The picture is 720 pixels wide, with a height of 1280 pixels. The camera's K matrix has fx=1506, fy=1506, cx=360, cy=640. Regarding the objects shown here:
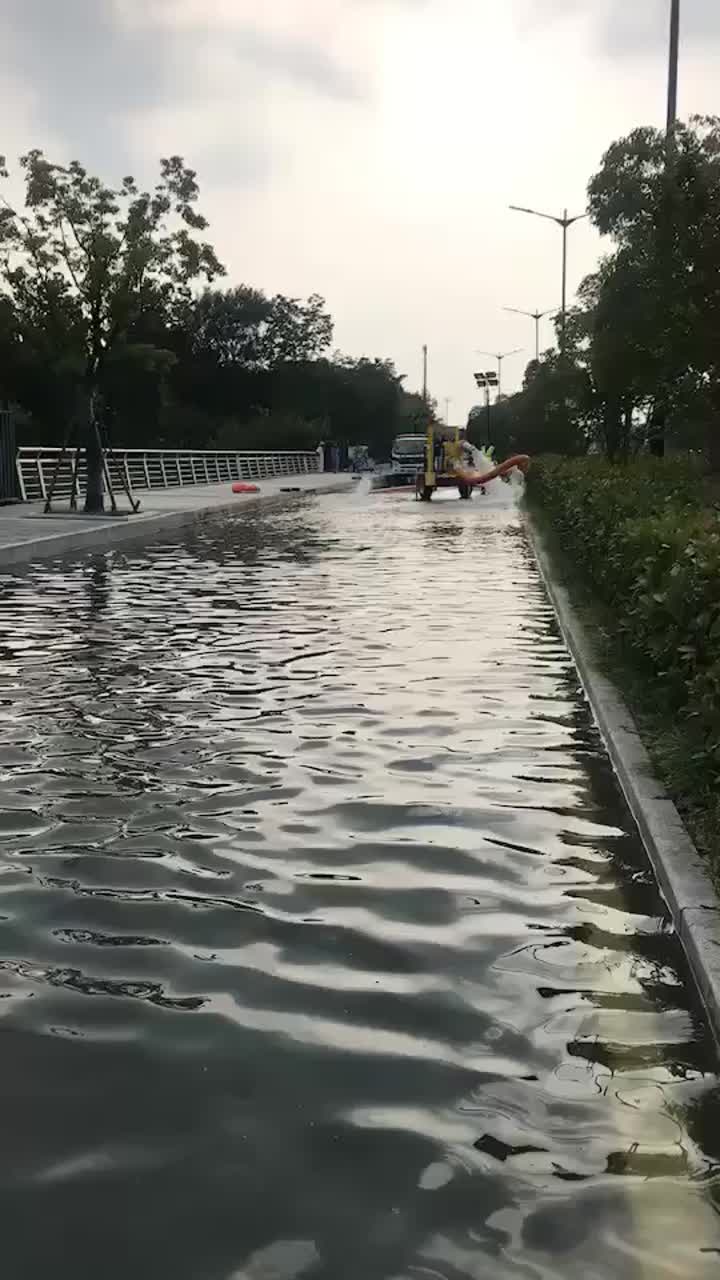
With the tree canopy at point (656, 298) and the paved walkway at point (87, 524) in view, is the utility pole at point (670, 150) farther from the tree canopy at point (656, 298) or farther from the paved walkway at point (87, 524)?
the paved walkway at point (87, 524)

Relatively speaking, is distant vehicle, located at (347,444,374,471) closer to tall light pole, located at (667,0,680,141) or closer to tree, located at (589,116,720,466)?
tree, located at (589,116,720,466)

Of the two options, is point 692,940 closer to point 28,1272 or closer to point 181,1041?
point 181,1041

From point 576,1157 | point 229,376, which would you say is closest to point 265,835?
point 576,1157

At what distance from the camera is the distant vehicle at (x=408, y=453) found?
58344mm

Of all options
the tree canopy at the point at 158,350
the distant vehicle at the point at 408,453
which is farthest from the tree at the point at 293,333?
the distant vehicle at the point at 408,453

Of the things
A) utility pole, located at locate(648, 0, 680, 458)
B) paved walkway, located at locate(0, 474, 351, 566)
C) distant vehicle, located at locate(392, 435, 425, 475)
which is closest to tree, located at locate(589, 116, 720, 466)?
utility pole, located at locate(648, 0, 680, 458)

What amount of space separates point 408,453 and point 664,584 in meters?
52.5

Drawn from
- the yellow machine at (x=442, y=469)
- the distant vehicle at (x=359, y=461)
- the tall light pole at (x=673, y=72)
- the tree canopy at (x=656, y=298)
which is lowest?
the distant vehicle at (x=359, y=461)

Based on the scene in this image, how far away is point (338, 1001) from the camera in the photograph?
14.0ft

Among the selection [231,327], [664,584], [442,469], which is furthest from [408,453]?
[664,584]

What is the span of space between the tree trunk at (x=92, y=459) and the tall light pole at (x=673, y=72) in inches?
490

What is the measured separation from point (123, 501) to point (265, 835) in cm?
3125

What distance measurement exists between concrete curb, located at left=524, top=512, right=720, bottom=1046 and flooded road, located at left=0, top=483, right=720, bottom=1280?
0.29ft

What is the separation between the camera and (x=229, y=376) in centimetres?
9475
